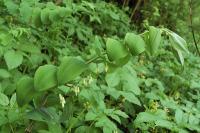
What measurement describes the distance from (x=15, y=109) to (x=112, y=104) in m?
0.79

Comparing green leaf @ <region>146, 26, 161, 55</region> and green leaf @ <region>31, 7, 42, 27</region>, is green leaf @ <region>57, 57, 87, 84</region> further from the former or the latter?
green leaf @ <region>31, 7, 42, 27</region>

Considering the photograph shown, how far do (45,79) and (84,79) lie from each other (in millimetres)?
238

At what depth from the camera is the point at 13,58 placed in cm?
167

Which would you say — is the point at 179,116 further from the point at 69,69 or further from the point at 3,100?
the point at 69,69

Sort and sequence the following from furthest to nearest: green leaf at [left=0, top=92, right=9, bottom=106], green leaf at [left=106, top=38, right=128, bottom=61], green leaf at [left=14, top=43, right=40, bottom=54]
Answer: green leaf at [left=14, top=43, right=40, bottom=54] < green leaf at [left=0, top=92, right=9, bottom=106] < green leaf at [left=106, top=38, right=128, bottom=61]

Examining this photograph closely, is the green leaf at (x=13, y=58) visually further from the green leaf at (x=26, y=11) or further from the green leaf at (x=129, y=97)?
the green leaf at (x=129, y=97)

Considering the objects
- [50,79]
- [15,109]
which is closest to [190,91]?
[15,109]

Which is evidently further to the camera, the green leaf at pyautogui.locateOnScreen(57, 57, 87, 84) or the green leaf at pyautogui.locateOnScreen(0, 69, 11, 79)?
the green leaf at pyautogui.locateOnScreen(0, 69, 11, 79)

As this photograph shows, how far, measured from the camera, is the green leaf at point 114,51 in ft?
3.04

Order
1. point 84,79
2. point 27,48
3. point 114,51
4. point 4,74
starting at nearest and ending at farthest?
point 114,51 → point 84,79 → point 4,74 → point 27,48

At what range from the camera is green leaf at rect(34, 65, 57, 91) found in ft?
3.12

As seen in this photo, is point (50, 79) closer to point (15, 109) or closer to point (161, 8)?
point (15, 109)

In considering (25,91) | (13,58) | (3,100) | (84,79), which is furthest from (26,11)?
(25,91)

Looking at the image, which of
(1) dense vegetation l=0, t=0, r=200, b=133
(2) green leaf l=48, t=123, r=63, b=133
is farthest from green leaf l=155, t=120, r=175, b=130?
(2) green leaf l=48, t=123, r=63, b=133
